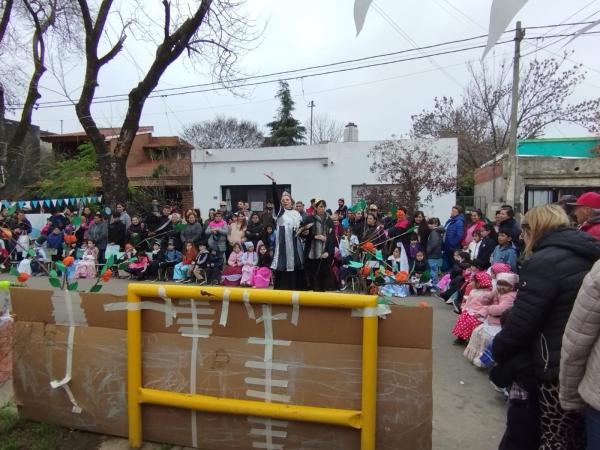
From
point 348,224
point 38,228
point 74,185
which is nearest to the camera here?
point 348,224

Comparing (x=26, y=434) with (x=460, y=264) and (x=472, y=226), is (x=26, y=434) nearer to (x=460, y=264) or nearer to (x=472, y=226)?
(x=460, y=264)

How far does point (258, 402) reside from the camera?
2.66 metres

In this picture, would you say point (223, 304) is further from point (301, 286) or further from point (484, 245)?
point (484, 245)

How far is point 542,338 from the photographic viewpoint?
7.09ft

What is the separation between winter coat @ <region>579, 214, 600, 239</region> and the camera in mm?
3547

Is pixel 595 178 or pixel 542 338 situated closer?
pixel 542 338

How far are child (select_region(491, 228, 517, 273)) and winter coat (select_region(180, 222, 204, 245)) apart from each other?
20.6 feet

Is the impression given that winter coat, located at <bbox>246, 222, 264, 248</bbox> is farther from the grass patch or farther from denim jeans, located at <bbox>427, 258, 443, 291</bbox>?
the grass patch

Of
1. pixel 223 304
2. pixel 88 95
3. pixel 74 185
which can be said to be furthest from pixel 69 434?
pixel 74 185

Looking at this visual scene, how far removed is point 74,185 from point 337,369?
24765mm

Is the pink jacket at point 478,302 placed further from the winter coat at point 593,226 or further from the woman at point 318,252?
the woman at point 318,252

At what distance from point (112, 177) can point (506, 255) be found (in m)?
11.8

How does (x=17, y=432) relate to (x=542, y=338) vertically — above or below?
below

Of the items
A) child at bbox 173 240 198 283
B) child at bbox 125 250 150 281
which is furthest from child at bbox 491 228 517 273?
child at bbox 125 250 150 281
